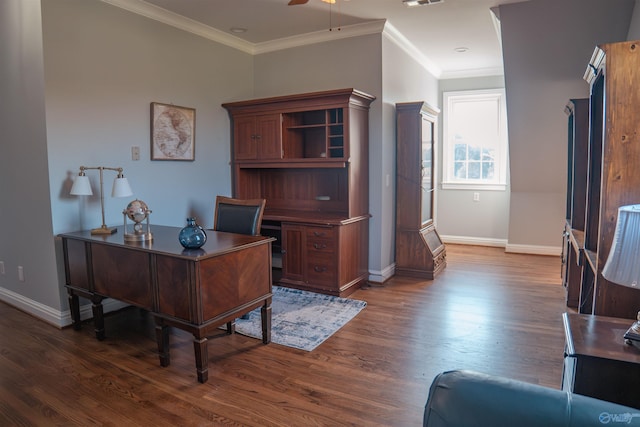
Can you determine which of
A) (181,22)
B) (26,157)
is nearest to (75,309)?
(26,157)

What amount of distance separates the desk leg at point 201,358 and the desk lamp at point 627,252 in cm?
198

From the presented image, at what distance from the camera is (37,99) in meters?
3.08

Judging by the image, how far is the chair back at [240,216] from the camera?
10.8 feet

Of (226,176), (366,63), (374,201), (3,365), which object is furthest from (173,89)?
(3,365)

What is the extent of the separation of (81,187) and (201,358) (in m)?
1.59

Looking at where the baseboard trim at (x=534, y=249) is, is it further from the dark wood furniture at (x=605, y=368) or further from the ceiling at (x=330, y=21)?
the dark wood furniture at (x=605, y=368)

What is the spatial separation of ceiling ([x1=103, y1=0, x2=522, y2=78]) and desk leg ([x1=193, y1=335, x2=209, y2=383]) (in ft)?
9.11

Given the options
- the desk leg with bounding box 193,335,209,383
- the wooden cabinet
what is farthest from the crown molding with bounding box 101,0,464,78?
the desk leg with bounding box 193,335,209,383

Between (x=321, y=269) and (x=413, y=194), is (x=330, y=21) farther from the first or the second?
(x=321, y=269)

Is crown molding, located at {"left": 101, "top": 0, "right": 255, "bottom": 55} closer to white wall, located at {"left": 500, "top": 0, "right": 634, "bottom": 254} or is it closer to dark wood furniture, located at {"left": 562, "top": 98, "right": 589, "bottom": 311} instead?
white wall, located at {"left": 500, "top": 0, "right": 634, "bottom": 254}

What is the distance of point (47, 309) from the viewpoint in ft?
→ 11.0

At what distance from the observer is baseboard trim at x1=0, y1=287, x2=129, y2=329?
128 inches

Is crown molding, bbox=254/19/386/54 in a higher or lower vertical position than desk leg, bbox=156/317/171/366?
higher

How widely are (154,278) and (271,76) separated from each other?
3.00 meters
